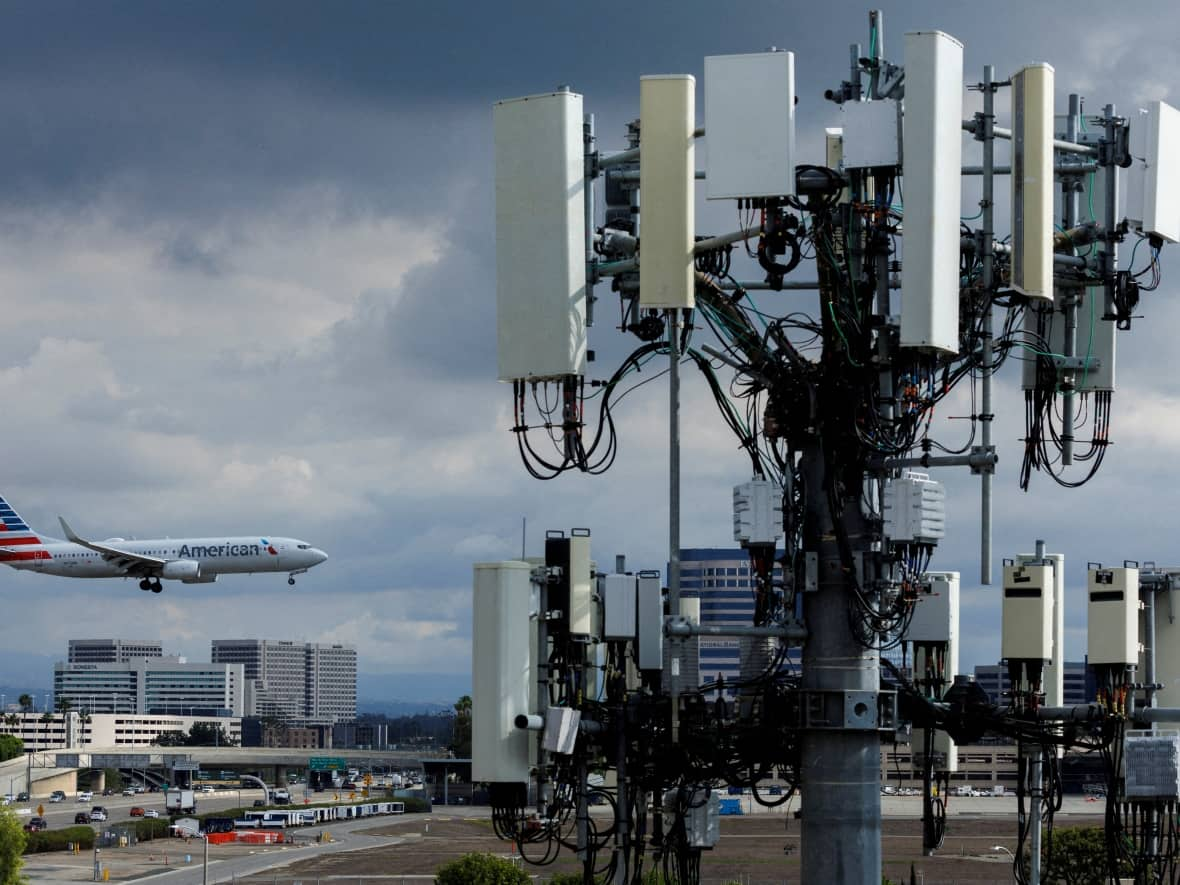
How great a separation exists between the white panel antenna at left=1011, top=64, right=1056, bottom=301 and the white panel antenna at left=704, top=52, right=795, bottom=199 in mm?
2901

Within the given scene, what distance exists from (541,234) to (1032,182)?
5769 mm

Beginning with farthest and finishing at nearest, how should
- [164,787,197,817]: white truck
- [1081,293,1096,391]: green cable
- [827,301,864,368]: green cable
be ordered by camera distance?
[164,787,197,817]: white truck → [1081,293,1096,391]: green cable → [827,301,864,368]: green cable

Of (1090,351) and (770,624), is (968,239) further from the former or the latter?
(770,624)

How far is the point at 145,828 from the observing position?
16762 centimetres

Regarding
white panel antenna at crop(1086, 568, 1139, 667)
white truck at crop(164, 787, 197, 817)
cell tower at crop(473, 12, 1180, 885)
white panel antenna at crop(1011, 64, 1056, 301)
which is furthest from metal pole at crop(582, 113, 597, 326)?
white truck at crop(164, 787, 197, 817)

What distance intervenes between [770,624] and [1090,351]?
615 centimetres

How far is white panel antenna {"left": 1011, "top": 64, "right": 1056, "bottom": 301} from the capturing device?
68.0 ft

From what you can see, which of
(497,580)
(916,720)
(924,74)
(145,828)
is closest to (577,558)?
(497,580)

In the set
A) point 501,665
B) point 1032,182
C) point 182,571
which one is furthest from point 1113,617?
point 182,571

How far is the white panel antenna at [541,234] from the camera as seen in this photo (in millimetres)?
20734

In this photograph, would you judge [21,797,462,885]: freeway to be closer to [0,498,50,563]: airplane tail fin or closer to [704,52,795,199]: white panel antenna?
[0,498,50,563]: airplane tail fin

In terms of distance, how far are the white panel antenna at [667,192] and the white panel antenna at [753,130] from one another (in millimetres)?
253

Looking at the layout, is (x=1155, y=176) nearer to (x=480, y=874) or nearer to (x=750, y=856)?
(x=480, y=874)

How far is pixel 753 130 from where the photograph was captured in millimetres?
19891
